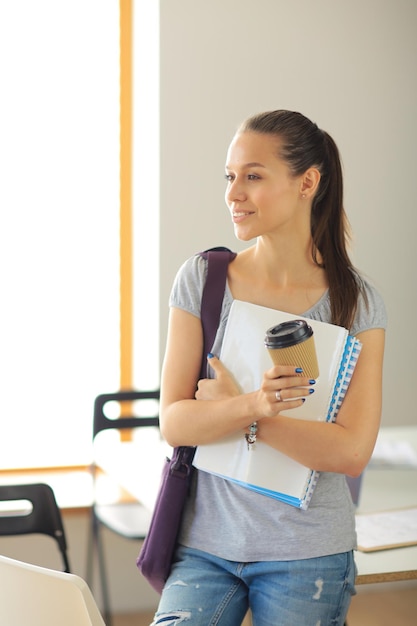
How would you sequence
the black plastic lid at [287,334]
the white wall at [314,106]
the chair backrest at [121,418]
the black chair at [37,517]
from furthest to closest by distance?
the white wall at [314,106] < the chair backrest at [121,418] < the black chair at [37,517] < the black plastic lid at [287,334]

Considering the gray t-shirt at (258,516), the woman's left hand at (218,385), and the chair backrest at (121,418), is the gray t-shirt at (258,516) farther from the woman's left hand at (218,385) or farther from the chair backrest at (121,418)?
the chair backrest at (121,418)

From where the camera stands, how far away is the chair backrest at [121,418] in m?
3.15

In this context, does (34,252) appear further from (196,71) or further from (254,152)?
(254,152)

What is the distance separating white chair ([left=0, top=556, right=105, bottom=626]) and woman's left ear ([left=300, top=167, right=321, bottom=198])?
31.4 inches

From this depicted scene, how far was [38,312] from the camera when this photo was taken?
3.59m

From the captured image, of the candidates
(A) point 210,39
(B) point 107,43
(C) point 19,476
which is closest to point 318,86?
(A) point 210,39

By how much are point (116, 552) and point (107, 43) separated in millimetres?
2174

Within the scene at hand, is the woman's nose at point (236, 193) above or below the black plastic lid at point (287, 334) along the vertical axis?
above

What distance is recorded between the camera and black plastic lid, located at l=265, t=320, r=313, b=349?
133 cm

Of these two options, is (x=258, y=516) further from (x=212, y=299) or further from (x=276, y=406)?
(x=212, y=299)

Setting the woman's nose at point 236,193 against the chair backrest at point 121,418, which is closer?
the woman's nose at point 236,193

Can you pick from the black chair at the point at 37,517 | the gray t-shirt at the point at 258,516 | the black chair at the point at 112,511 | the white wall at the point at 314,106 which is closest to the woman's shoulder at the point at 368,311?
the gray t-shirt at the point at 258,516

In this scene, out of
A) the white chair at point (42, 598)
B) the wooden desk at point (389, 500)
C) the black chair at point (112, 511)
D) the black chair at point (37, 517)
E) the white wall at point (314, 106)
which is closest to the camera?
the white chair at point (42, 598)

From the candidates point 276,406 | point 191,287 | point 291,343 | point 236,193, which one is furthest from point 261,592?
point 236,193
